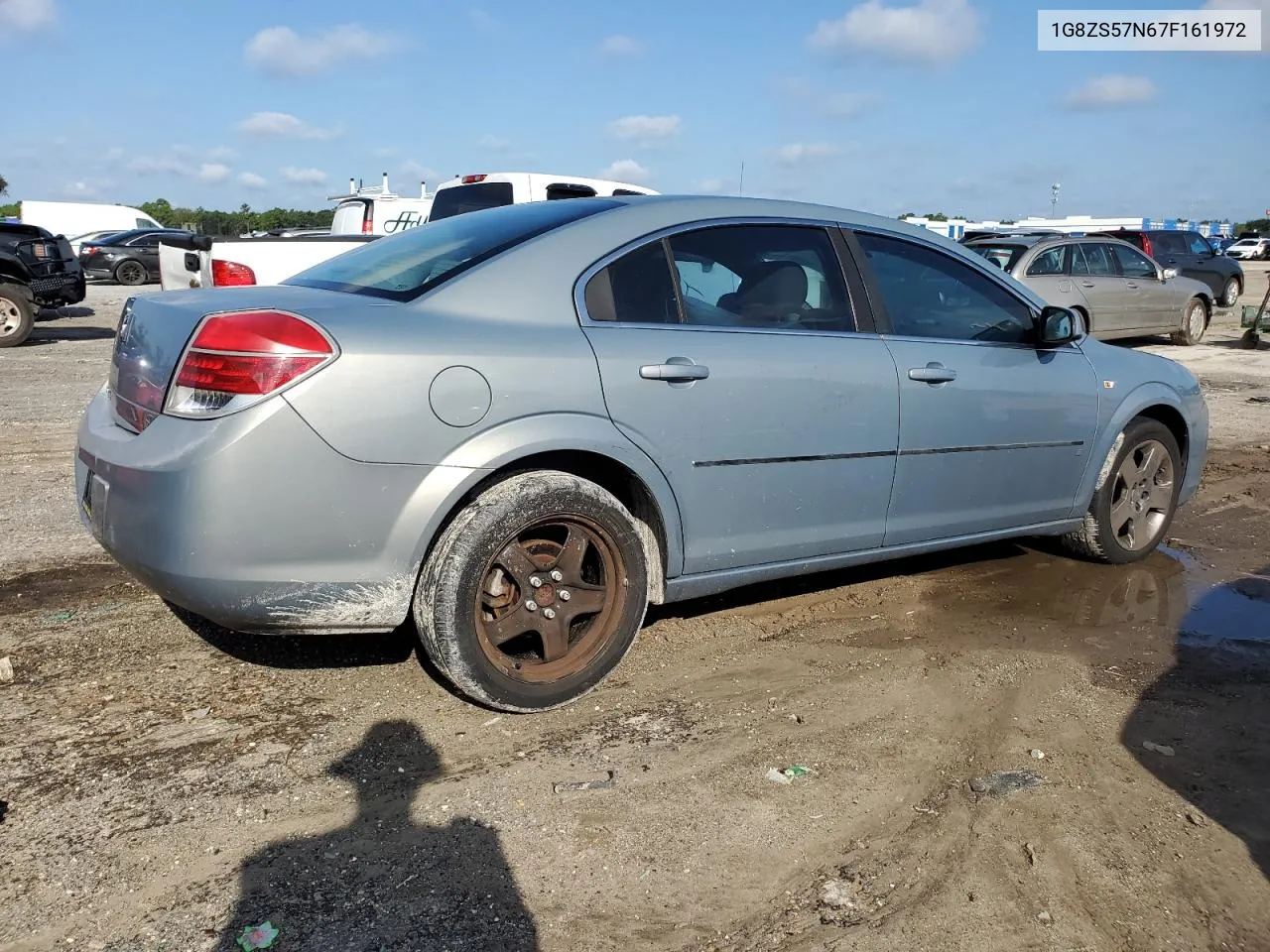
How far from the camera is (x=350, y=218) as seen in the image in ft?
40.9

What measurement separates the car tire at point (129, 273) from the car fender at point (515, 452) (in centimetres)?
2723

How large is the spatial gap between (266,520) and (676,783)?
1316mm

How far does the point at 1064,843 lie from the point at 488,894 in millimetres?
1427

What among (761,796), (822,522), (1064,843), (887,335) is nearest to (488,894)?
(761,796)

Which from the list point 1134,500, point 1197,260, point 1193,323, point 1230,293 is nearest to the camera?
point 1134,500

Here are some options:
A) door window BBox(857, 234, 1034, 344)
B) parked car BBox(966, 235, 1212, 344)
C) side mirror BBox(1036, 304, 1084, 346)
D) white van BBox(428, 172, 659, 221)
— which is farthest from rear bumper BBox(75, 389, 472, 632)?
parked car BBox(966, 235, 1212, 344)

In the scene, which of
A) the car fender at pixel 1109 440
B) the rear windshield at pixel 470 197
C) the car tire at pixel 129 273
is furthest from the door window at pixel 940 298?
the car tire at pixel 129 273

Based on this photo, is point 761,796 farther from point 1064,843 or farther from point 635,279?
point 635,279

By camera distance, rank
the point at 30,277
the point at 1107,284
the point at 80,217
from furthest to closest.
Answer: the point at 80,217 → the point at 1107,284 → the point at 30,277

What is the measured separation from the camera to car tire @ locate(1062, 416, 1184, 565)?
15.9ft

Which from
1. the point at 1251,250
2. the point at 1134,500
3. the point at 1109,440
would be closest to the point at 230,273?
the point at 1109,440

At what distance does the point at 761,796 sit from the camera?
9.24 feet

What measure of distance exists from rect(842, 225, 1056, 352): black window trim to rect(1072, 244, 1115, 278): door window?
9668 millimetres

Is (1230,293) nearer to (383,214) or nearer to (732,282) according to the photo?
(383,214)
